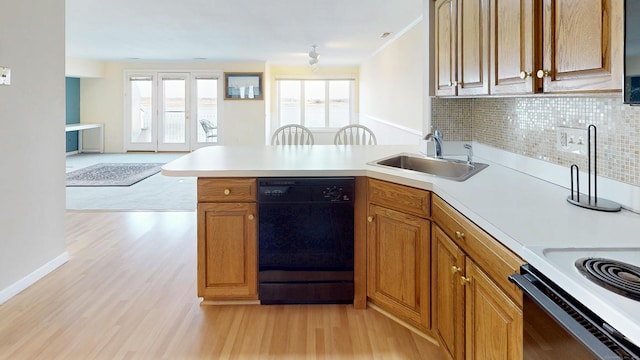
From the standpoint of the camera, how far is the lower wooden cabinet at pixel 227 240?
7.87ft

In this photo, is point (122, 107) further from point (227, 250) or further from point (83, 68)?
point (227, 250)

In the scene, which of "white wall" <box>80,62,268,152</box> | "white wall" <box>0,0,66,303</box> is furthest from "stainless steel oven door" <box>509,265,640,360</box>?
"white wall" <box>80,62,268,152</box>

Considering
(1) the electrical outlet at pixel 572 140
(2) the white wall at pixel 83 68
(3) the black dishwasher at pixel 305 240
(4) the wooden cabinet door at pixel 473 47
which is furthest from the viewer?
(2) the white wall at pixel 83 68

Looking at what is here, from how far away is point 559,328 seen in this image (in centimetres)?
94

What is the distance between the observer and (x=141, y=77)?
10898 mm

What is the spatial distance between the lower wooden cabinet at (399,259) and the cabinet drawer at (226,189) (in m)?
0.67

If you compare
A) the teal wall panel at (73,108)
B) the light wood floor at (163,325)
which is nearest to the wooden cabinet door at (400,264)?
the light wood floor at (163,325)

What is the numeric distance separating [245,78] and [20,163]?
27.5ft

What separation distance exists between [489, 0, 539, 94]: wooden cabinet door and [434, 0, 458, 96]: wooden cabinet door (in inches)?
19.7

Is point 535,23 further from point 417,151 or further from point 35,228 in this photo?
point 35,228

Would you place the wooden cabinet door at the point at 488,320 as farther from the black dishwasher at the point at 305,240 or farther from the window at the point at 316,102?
the window at the point at 316,102

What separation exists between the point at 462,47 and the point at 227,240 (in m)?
1.65

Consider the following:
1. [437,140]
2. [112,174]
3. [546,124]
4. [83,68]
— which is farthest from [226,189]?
[83,68]

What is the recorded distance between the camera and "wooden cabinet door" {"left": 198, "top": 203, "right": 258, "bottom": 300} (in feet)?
7.95
